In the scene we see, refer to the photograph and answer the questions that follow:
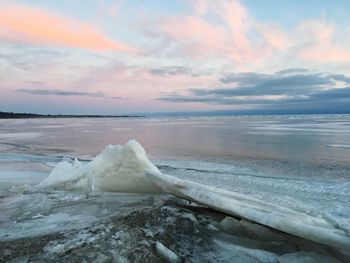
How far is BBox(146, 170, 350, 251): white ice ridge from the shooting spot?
2.93 metres

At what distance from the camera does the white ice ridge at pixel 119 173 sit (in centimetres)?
504

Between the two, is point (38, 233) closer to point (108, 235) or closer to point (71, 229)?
point (71, 229)

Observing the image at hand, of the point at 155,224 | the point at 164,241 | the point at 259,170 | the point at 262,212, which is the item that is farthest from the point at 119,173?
the point at 259,170

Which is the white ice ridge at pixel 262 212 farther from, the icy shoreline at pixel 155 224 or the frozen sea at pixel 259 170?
the frozen sea at pixel 259 170

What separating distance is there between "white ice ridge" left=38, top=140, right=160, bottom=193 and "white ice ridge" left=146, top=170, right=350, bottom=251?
45cm

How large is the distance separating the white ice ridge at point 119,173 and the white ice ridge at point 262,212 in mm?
453

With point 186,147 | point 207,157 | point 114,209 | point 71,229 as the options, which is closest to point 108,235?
point 71,229

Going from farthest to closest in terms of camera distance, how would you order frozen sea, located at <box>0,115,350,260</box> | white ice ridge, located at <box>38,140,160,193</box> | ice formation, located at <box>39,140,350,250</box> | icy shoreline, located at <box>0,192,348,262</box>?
1. white ice ridge, located at <box>38,140,160,193</box>
2. frozen sea, located at <box>0,115,350,260</box>
3. ice formation, located at <box>39,140,350,250</box>
4. icy shoreline, located at <box>0,192,348,262</box>

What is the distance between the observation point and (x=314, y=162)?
26.7ft

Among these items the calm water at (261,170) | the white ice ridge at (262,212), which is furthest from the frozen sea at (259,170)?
the white ice ridge at (262,212)

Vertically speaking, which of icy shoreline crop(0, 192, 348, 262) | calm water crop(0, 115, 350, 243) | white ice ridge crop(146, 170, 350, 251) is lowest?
calm water crop(0, 115, 350, 243)

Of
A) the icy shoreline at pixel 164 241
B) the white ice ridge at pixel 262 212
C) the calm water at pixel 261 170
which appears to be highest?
the white ice ridge at pixel 262 212

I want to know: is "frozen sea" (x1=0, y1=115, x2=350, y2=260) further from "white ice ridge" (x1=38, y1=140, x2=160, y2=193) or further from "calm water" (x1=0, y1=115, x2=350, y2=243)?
"white ice ridge" (x1=38, y1=140, x2=160, y2=193)

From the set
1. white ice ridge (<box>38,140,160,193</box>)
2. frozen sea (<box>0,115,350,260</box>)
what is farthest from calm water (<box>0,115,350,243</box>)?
white ice ridge (<box>38,140,160,193</box>)
